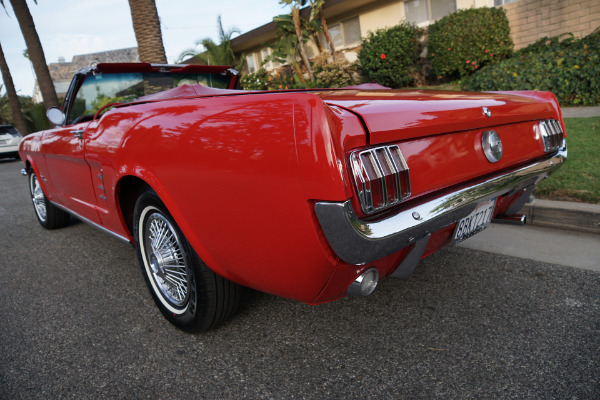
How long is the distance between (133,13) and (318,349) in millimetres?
8014

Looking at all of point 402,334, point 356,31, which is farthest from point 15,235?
point 356,31

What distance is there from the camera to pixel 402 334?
217 centimetres

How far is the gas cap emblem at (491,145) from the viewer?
2.08m

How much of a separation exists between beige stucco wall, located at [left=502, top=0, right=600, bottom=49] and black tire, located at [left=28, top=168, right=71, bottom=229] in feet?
35.4

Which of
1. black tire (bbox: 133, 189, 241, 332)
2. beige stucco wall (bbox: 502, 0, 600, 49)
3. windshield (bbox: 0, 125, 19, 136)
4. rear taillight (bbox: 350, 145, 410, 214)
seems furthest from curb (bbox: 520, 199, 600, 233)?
windshield (bbox: 0, 125, 19, 136)

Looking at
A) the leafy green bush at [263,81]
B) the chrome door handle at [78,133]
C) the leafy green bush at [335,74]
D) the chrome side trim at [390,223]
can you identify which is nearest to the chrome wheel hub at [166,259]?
the chrome door handle at [78,133]

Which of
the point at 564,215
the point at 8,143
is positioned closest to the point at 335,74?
the point at 564,215

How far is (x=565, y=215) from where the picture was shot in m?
3.36

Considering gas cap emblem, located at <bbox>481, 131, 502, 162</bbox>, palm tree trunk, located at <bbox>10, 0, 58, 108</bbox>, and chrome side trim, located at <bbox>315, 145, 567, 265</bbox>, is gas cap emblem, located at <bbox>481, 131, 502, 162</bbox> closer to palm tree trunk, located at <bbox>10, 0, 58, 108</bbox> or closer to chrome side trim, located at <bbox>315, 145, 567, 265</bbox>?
chrome side trim, located at <bbox>315, 145, 567, 265</bbox>

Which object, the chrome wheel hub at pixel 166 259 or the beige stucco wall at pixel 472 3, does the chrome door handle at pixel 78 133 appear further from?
the beige stucco wall at pixel 472 3

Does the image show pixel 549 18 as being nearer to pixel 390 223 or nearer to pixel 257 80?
pixel 257 80

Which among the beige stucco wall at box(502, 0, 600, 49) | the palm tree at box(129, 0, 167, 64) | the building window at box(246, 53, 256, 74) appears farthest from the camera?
the building window at box(246, 53, 256, 74)

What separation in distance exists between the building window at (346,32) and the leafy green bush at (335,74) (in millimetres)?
1506

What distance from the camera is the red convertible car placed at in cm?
153
